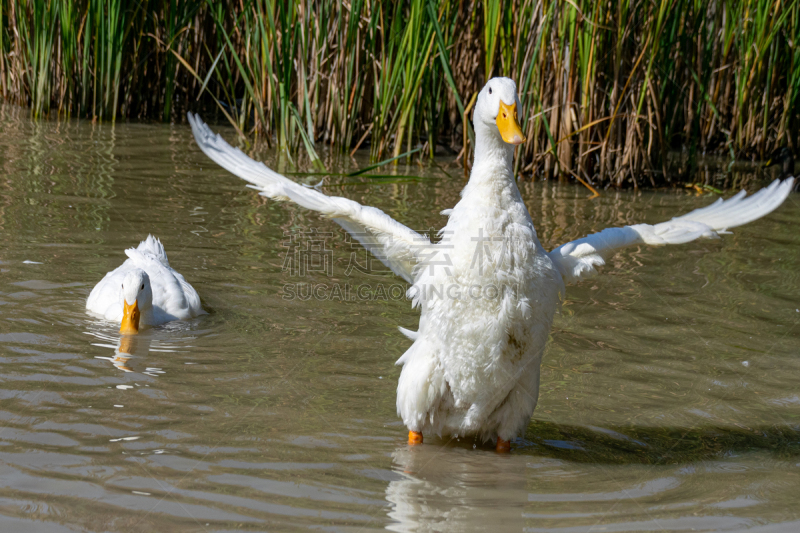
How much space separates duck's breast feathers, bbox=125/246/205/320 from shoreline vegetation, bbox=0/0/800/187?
87.3 inches

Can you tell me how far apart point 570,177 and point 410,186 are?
184cm

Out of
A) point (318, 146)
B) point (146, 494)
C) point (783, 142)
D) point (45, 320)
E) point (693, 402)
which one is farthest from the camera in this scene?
point (783, 142)

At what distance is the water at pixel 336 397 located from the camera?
2.97 meters

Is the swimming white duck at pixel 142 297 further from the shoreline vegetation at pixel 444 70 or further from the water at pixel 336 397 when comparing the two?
the shoreline vegetation at pixel 444 70

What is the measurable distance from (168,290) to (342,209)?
187 centimetres

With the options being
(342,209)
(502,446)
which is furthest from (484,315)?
(342,209)

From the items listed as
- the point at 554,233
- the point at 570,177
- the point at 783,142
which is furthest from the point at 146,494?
the point at 783,142

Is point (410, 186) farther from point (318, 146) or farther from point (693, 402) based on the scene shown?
point (693, 402)

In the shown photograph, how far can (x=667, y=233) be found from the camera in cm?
382

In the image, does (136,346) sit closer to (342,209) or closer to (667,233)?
(342,209)

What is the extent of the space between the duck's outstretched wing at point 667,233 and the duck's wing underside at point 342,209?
697 mm

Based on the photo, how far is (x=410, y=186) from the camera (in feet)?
28.1

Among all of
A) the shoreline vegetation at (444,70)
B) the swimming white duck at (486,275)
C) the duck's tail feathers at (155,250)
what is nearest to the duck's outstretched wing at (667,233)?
the swimming white duck at (486,275)

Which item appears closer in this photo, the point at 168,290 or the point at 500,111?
the point at 500,111
